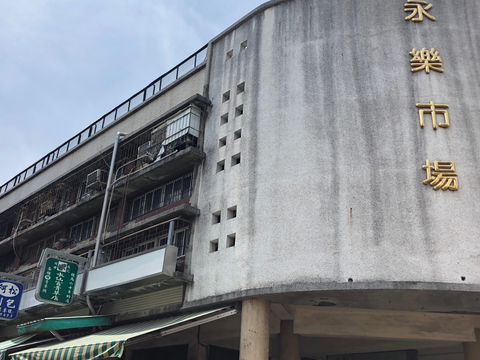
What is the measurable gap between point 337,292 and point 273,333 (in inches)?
174

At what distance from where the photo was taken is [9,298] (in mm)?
18641

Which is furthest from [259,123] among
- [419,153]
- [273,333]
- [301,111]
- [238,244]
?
[273,333]

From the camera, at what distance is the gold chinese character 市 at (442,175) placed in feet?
39.5

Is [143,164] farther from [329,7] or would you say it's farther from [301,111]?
[329,7]

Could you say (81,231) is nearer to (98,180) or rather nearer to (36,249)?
(98,180)

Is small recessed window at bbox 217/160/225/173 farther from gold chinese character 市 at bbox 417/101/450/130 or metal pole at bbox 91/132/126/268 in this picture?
gold chinese character 市 at bbox 417/101/450/130

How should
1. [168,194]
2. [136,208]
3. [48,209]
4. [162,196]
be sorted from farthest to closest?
[48,209] → [136,208] → [162,196] → [168,194]

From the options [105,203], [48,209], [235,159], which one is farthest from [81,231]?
[235,159]

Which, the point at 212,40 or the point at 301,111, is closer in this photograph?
the point at 301,111

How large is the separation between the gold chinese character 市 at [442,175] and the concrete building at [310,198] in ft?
0.11

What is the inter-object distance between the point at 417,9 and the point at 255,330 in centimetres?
1023

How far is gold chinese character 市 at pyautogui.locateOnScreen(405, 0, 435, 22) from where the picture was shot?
14383 mm

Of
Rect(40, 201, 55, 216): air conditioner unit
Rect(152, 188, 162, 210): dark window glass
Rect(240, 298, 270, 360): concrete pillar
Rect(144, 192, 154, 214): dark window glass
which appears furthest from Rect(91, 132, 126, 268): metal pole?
Rect(240, 298, 270, 360): concrete pillar

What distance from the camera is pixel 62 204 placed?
22.7 m
